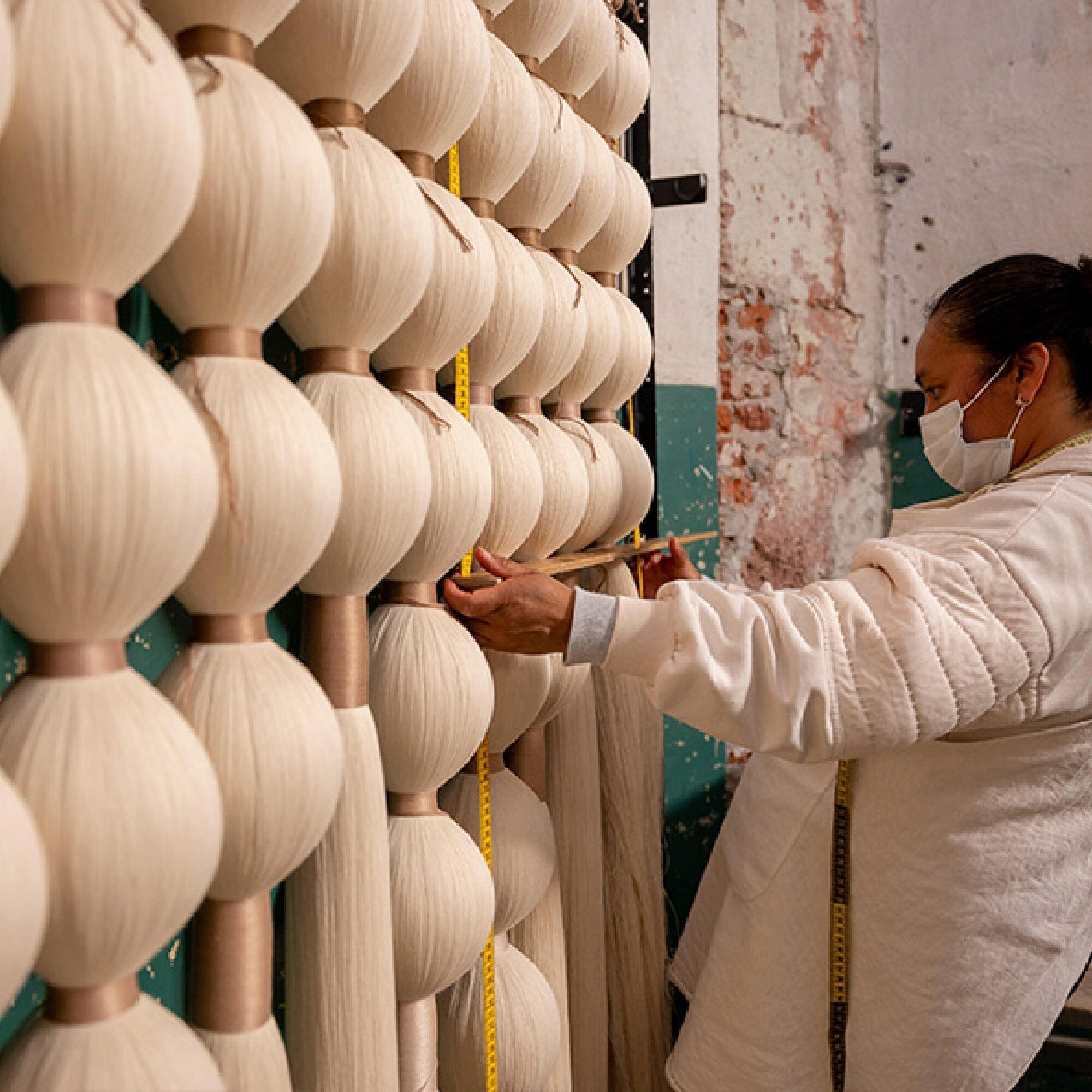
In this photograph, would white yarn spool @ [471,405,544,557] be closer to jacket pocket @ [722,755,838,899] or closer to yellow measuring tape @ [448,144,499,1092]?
yellow measuring tape @ [448,144,499,1092]

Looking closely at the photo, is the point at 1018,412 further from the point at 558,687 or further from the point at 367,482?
the point at 367,482

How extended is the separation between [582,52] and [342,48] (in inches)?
22.3

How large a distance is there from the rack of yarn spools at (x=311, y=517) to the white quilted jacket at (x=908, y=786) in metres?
0.20

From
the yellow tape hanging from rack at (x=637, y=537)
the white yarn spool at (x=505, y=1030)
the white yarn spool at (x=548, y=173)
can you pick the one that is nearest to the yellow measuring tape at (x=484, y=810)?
the white yarn spool at (x=505, y=1030)

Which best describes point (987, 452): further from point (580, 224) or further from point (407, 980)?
point (407, 980)

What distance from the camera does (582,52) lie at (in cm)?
138

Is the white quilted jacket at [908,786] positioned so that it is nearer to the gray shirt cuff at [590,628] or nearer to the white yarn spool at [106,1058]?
the gray shirt cuff at [590,628]

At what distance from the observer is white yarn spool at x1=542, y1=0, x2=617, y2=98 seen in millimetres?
1362

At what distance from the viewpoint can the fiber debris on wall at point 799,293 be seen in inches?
96.7

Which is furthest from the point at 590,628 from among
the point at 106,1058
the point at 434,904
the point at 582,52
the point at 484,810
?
the point at 582,52

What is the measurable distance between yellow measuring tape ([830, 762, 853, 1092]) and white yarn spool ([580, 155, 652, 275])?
764 mm

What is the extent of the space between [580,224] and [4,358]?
35.1 inches

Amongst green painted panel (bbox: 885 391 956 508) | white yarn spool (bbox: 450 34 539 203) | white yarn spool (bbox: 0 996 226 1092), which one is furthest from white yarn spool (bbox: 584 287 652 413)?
green painted panel (bbox: 885 391 956 508)

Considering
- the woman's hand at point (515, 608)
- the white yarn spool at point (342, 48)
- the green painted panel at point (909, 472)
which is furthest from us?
the green painted panel at point (909, 472)
